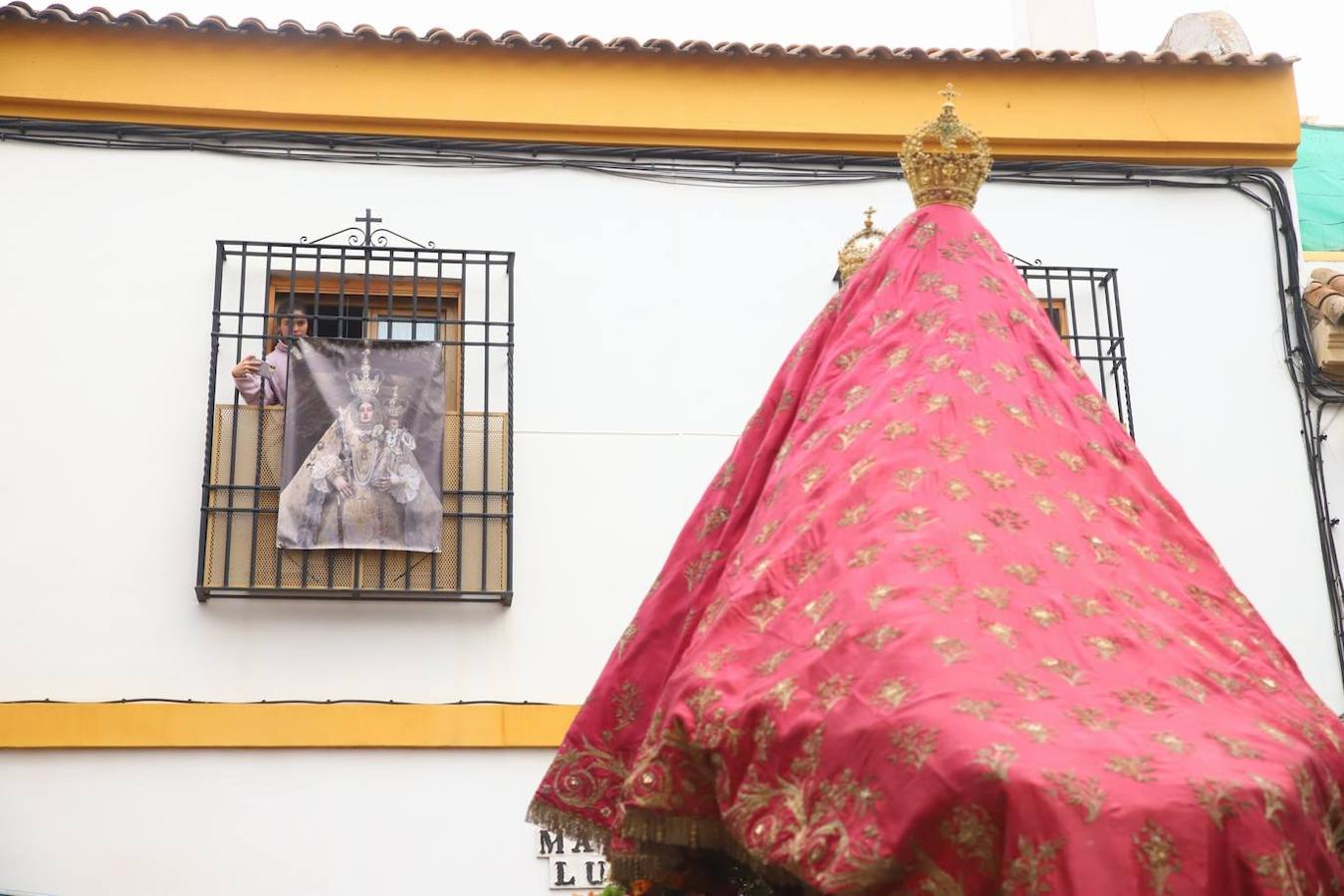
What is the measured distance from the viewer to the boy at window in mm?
7285

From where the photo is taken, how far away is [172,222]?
7.62 meters

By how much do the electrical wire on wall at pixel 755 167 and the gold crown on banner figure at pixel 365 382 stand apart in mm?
1049

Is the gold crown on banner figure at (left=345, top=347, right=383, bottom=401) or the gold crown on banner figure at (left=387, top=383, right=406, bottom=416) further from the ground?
the gold crown on banner figure at (left=345, top=347, right=383, bottom=401)

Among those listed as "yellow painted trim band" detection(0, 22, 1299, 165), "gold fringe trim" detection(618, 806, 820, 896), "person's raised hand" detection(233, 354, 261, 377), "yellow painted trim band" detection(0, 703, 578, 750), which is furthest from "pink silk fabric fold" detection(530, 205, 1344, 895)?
"yellow painted trim band" detection(0, 22, 1299, 165)

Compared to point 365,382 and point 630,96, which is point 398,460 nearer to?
point 365,382

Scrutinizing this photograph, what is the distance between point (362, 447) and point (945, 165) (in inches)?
163

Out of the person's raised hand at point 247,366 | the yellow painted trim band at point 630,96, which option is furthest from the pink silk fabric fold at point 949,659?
the yellow painted trim band at point 630,96

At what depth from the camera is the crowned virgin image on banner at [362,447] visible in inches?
280

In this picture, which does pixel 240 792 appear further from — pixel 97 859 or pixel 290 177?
pixel 290 177

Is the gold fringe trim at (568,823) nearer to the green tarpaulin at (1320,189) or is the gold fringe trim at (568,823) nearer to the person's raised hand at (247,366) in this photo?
the person's raised hand at (247,366)

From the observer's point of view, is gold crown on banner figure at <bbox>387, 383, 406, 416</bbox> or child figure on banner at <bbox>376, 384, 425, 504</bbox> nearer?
child figure on banner at <bbox>376, 384, 425, 504</bbox>

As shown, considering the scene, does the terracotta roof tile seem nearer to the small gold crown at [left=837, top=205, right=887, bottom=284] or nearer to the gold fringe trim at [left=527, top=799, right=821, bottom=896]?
the small gold crown at [left=837, top=205, right=887, bottom=284]

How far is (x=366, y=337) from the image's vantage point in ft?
24.9

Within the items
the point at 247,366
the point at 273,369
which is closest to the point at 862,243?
the point at 273,369
